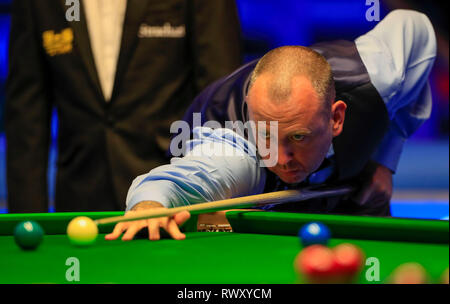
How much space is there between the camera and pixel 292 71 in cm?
259

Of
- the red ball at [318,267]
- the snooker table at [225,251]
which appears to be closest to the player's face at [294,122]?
the snooker table at [225,251]

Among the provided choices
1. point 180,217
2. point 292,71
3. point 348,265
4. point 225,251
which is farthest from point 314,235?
point 292,71

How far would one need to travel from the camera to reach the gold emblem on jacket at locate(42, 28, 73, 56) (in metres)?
3.28

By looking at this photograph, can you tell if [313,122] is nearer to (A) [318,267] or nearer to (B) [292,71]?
(B) [292,71]

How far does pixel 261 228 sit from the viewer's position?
2127mm

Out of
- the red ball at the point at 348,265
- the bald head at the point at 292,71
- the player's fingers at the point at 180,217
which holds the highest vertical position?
the bald head at the point at 292,71

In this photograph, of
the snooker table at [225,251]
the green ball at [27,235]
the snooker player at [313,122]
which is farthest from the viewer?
the snooker player at [313,122]

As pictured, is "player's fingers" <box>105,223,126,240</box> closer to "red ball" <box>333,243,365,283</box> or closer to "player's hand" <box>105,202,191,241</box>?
"player's hand" <box>105,202,191,241</box>

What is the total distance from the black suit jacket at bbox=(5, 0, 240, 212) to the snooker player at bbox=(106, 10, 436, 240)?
11.2 inches

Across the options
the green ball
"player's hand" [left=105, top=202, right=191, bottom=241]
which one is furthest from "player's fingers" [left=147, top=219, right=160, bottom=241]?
the green ball

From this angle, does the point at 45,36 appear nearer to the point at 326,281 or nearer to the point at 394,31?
the point at 394,31

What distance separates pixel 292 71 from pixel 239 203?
0.59 meters

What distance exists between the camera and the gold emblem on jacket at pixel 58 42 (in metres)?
3.28

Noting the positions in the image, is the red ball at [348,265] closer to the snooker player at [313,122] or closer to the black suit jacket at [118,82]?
the snooker player at [313,122]
